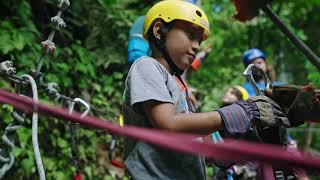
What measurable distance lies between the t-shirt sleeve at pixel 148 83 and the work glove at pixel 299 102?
46 centimetres

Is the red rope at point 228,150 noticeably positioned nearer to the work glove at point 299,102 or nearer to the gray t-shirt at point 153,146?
the gray t-shirt at point 153,146

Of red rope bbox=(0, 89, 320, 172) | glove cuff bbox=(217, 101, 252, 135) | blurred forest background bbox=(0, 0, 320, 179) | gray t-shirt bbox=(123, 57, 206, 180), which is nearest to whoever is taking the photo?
red rope bbox=(0, 89, 320, 172)

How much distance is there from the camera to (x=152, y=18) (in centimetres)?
212

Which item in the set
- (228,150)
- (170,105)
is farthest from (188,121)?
(228,150)

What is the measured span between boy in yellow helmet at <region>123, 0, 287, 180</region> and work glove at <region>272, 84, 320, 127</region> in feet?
0.28

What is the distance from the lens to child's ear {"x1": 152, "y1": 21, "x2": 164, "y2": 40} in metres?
2.04

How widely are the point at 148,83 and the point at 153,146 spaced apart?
240mm

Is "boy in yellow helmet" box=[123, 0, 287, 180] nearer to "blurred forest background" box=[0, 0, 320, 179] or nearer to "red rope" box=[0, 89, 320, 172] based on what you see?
"red rope" box=[0, 89, 320, 172]

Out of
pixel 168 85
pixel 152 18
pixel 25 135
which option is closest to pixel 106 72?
pixel 25 135

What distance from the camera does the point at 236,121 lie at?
1.57 m

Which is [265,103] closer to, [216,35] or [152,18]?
[152,18]

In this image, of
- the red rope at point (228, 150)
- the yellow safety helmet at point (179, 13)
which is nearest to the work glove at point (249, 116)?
the yellow safety helmet at point (179, 13)

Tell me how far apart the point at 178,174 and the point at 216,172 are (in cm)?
222

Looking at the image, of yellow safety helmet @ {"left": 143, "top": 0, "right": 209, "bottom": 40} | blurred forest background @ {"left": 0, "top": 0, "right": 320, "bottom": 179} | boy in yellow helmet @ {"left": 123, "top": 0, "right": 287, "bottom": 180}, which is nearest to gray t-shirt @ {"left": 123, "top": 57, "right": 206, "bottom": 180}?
boy in yellow helmet @ {"left": 123, "top": 0, "right": 287, "bottom": 180}
